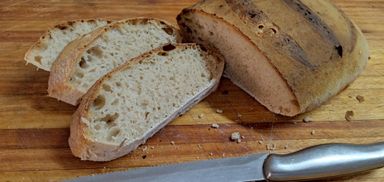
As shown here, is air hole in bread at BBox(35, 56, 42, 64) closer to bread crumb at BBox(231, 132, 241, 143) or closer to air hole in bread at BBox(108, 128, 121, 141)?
air hole in bread at BBox(108, 128, 121, 141)

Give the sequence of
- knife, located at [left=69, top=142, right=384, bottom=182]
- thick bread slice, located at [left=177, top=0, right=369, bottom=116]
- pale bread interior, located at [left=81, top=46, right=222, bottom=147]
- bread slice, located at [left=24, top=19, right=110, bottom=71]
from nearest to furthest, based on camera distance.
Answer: knife, located at [left=69, top=142, right=384, bottom=182] < pale bread interior, located at [left=81, top=46, right=222, bottom=147] < thick bread slice, located at [left=177, top=0, right=369, bottom=116] < bread slice, located at [left=24, top=19, right=110, bottom=71]

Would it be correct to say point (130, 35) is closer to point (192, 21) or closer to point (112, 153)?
point (192, 21)

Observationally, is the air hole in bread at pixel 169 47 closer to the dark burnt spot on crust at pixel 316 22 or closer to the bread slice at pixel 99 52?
the bread slice at pixel 99 52

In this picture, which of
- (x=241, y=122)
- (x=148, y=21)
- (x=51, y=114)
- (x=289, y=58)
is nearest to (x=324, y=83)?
(x=289, y=58)

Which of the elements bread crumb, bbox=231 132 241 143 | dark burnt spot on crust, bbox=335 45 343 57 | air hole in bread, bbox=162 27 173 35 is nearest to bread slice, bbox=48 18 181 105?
air hole in bread, bbox=162 27 173 35

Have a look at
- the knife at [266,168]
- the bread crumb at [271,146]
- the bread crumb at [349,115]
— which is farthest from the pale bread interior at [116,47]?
the bread crumb at [349,115]

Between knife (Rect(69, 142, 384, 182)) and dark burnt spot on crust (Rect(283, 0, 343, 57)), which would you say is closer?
knife (Rect(69, 142, 384, 182))
